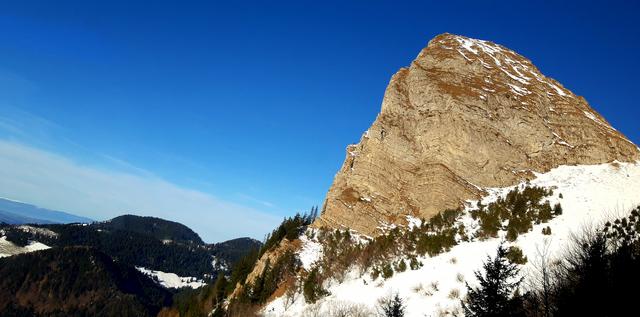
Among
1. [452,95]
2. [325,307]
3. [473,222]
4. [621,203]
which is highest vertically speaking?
[452,95]

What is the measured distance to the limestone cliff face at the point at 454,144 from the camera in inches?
2180

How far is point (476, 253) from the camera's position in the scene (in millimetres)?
37812

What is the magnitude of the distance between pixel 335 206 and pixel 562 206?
2925cm

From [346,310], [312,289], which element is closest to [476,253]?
[346,310]

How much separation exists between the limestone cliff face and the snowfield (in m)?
3.95

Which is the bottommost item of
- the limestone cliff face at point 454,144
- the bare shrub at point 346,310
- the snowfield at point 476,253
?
the bare shrub at point 346,310

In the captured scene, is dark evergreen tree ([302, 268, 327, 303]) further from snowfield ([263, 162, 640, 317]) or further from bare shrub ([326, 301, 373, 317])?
bare shrub ([326, 301, 373, 317])

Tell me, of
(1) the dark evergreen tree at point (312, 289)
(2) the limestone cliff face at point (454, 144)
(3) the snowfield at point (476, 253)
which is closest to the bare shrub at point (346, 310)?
(3) the snowfield at point (476, 253)

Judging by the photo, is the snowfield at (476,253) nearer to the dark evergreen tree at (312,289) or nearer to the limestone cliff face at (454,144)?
the dark evergreen tree at (312,289)

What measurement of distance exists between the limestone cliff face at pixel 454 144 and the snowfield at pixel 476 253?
3952 millimetres

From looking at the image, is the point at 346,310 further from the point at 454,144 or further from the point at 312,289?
the point at 454,144

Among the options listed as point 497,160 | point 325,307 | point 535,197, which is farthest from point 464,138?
point 325,307

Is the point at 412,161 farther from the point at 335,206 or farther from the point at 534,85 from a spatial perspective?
the point at 534,85

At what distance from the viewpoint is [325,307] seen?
4159cm
